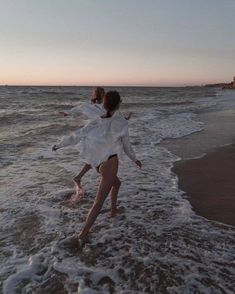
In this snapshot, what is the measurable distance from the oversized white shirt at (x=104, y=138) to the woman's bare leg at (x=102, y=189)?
0.30 feet

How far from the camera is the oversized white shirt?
15.2 ft

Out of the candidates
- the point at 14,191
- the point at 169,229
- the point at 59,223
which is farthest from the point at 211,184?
the point at 14,191

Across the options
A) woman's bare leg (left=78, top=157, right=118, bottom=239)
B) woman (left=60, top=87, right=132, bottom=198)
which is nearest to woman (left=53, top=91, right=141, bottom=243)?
woman's bare leg (left=78, top=157, right=118, bottom=239)

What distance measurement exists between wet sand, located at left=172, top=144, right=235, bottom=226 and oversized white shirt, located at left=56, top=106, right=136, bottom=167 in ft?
5.73

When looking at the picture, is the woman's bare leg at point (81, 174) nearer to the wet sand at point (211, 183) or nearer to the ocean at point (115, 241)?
the ocean at point (115, 241)

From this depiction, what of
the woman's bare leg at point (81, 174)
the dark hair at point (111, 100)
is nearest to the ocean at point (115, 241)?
the woman's bare leg at point (81, 174)

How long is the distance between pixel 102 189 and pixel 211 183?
122 inches

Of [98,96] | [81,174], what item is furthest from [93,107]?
[81,174]

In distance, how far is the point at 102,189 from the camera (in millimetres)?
4695

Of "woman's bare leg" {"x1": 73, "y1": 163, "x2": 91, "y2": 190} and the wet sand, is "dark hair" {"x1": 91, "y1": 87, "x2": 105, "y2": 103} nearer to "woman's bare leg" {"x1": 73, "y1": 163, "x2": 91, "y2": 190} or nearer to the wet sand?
"woman's bare leg" {"x1": 73, "y1": 163, "x2": 91, "y2": 190}

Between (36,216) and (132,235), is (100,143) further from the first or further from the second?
(36,216)

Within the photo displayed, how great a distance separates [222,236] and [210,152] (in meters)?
5.60

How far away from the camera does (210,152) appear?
1020cm

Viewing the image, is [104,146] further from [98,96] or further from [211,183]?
[211,183]
